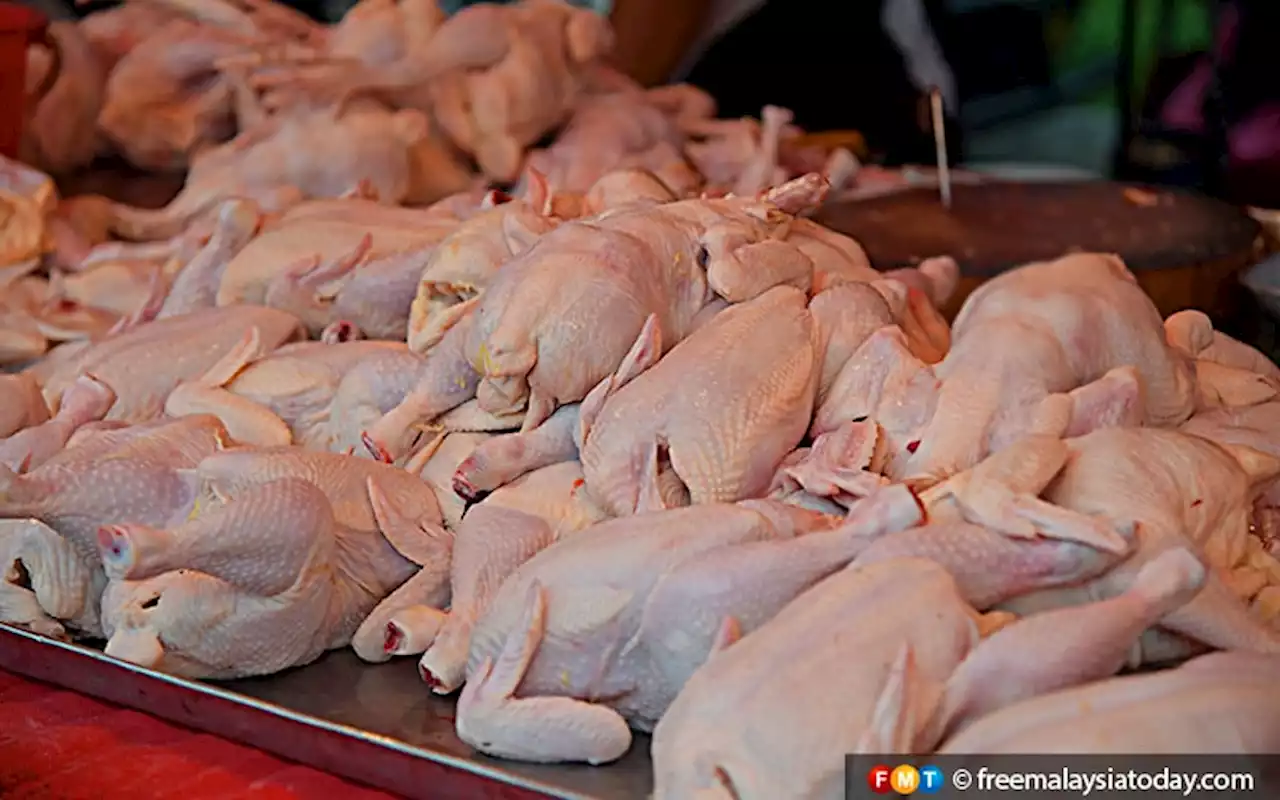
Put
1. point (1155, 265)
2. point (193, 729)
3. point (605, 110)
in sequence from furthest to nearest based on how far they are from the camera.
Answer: point (605, 110) < point (1155, 265) < point (193, 729)

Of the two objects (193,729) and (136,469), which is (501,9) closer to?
(136,469)

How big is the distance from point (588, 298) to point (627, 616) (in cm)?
40

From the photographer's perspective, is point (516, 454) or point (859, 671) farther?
point (516, 454)

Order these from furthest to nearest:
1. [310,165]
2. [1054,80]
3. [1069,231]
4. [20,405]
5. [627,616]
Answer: [1054,80], [310,165], [1069,231], [20,405], [627,616]

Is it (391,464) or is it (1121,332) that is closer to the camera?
(1121,332)

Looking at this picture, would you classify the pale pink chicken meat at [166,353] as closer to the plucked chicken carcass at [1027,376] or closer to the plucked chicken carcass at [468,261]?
the plucked chicken carcass at [468,261]

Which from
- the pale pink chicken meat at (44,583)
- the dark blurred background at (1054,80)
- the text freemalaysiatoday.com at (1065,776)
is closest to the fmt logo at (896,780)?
the text freemalaysiatoday.com at (1065,776)

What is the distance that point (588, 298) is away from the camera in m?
1.53

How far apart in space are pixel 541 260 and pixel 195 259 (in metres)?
0.87

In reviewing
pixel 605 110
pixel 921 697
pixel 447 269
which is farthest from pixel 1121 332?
pixel 605 110

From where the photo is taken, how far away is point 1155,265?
8.38 ft

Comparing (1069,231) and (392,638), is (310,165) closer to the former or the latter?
(1069,231)

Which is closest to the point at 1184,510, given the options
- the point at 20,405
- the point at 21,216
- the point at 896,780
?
the point at 896,780

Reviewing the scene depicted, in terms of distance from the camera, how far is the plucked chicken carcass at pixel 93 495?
1508 millimetres
